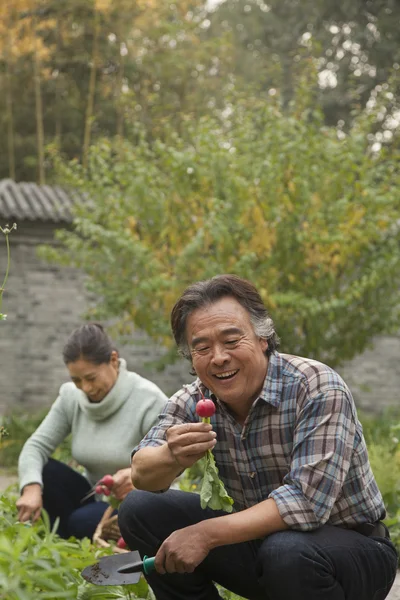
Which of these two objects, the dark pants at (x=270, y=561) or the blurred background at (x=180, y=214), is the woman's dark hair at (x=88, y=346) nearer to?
the blurred background at (x=180, y=214)

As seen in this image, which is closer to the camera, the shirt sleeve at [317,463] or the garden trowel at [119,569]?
the shirt sleeve at [317,463]

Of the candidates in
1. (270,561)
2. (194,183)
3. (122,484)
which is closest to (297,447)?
(270,561)

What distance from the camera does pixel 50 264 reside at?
11.9 m

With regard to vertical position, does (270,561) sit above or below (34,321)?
above

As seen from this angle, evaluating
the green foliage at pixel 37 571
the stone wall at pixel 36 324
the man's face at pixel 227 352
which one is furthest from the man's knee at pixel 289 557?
the stone wall at pixel 36 324

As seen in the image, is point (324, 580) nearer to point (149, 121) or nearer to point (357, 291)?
point (357, 291)

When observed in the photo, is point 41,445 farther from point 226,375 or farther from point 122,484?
point 226,375

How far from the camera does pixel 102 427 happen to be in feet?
13.8

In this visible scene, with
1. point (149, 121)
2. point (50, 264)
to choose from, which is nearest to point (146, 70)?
point (149, 121)

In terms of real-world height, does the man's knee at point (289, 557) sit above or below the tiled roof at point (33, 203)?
below

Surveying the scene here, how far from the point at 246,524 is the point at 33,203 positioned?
9.84m

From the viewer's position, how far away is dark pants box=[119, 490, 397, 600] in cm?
248

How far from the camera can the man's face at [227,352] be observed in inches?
105

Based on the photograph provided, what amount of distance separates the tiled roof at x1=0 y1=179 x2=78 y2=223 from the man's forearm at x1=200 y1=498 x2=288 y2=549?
8901 mm
